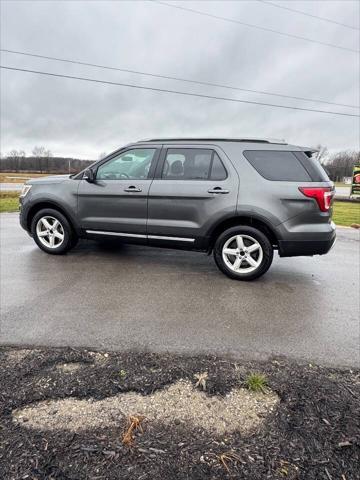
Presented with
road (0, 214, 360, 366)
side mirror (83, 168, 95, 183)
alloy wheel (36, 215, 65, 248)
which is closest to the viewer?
road (0, 214, 360, 366)

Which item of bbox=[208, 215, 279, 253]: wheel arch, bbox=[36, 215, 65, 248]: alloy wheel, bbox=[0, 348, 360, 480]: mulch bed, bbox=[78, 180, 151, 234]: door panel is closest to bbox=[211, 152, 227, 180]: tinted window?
bbox=[208, 215, 279, 253]: wheel arch

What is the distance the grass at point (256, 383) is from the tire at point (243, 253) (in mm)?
2358

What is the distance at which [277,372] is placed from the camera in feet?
8.16

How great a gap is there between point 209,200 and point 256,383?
9.31 ft

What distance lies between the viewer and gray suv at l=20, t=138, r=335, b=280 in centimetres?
446

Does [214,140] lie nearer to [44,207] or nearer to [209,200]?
[209,200]

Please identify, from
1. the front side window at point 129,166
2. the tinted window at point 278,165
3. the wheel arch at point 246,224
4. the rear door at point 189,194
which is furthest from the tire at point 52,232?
the tinted window at point 278,165

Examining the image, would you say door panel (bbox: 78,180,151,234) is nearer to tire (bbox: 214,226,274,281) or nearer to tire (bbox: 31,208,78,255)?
tire (bbox: 31,208,78,255)

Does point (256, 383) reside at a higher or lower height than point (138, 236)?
lower

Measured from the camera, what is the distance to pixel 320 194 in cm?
436

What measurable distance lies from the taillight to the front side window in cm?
226

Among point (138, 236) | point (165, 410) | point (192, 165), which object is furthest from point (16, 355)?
point (192, 165)

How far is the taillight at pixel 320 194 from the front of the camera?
4.36m

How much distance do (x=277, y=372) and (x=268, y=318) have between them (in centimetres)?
111
